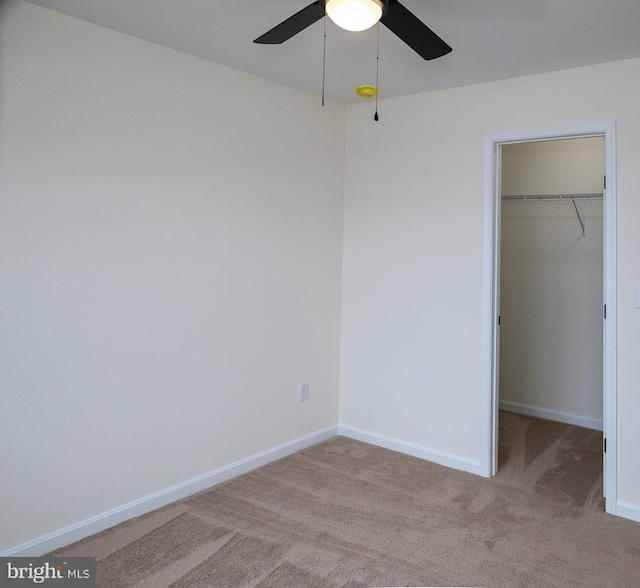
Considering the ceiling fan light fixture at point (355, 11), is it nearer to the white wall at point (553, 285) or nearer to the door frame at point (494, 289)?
the door frame at point (494, 289)

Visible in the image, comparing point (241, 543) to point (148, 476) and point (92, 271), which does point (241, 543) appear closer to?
point (148, 476)

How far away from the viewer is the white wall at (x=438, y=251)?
2777 millimetres

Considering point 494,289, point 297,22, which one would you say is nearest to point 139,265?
point 297,22

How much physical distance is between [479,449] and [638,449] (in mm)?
873

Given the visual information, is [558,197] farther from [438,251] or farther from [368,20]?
[368,20]

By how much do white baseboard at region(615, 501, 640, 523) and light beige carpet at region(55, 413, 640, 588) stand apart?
0.21ft

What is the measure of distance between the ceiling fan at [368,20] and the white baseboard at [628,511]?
241 centimetres

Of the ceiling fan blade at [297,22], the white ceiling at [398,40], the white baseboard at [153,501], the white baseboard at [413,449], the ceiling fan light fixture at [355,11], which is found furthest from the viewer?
the white baseboard at [413,449]

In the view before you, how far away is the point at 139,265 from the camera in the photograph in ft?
8.72

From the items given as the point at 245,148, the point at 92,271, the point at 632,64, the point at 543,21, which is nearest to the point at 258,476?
the point at 92,271

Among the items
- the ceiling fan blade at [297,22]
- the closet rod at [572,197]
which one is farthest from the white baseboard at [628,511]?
the ceiling fan blade at [297,22]

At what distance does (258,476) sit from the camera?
126 inches

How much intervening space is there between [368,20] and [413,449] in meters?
2.72

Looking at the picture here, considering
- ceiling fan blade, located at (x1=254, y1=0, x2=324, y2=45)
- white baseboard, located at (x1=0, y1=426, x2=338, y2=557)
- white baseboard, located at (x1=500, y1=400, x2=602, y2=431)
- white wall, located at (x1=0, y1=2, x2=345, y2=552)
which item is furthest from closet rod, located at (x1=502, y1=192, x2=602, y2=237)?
ceiling fan blade, located at (x1=254, y1=0, x2=324, y2=45)
